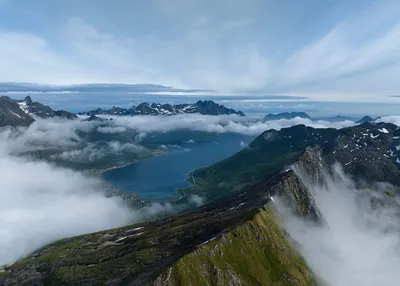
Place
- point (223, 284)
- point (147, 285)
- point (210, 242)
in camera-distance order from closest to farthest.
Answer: point (147, 285) → point (223, 284) → point (210, 242)

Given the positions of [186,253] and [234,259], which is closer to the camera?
[186,253]

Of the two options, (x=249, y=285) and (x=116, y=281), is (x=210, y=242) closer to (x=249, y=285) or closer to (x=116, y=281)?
(x=249, y=285)

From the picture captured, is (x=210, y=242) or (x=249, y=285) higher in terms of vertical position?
(x=210, y=242)

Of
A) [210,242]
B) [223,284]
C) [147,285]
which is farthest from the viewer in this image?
[210,242]

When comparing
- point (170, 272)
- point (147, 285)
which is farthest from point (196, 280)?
point (147, 285)

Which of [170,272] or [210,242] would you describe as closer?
[170,272]

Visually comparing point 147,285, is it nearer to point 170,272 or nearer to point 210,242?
point 170,272

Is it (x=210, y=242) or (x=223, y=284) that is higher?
(x=210, y=242)

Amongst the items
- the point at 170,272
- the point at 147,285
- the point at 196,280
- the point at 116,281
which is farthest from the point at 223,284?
the point at 116,281
